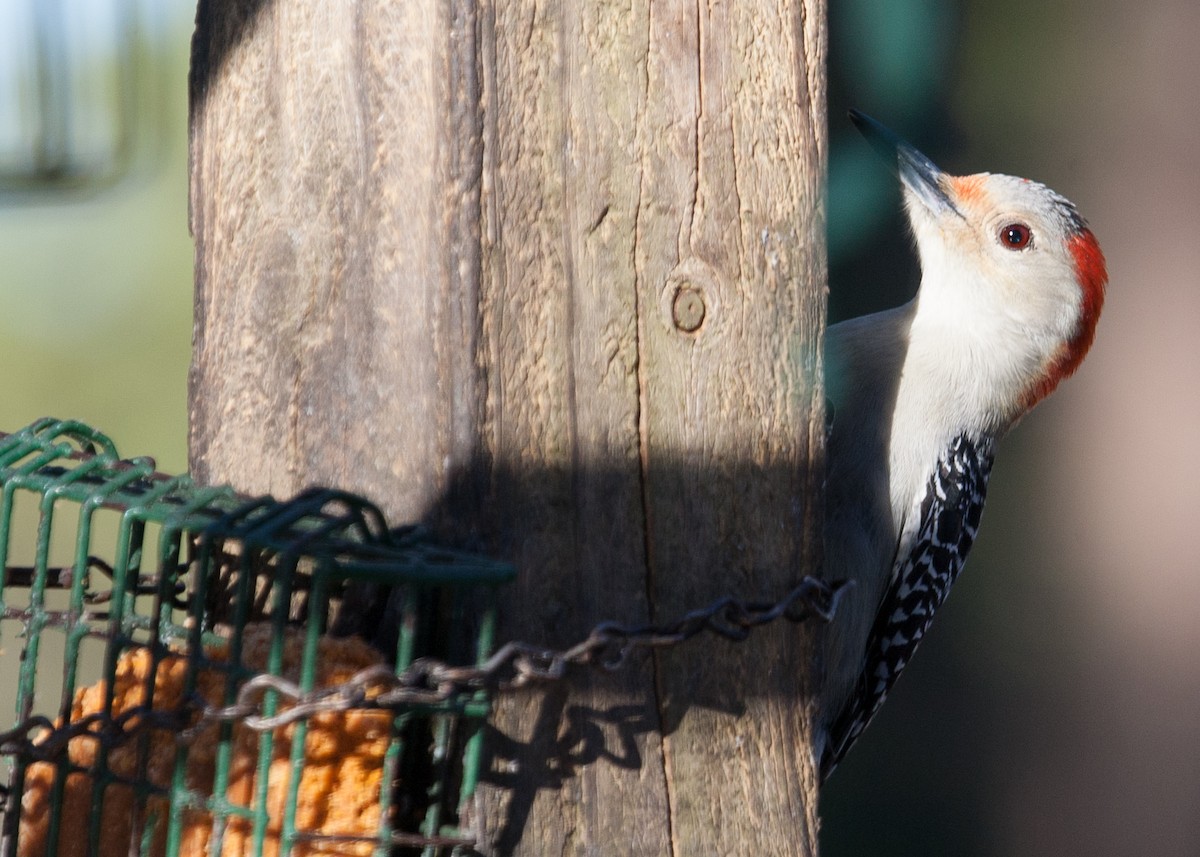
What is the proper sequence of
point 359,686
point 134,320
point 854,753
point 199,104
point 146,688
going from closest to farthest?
1. point 359,686
2. point 146,688
3. point 199,104
4. point 854,753
5. point 134,320

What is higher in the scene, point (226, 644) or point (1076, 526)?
point (226, 644)

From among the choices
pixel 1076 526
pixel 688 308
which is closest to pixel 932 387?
pixel 688 308

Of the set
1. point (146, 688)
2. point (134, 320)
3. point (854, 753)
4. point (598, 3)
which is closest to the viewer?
point (146, 688)

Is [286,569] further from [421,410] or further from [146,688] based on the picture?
[421,410]

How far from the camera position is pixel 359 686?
4.11ft

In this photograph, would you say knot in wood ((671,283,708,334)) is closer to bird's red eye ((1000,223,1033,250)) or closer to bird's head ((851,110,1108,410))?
bird's head ((851,110,1108,410))

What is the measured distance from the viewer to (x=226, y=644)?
1.55 meters

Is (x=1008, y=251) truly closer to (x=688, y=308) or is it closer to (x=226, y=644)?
(x=688, y=308)

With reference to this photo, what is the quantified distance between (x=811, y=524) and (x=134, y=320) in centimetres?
647

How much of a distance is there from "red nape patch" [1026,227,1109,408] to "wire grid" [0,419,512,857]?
230 centimetres

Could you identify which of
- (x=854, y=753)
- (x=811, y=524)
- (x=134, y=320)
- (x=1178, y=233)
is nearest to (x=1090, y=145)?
(x=1178, y=233)

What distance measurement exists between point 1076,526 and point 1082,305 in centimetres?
174

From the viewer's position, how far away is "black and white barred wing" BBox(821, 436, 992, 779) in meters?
3.14

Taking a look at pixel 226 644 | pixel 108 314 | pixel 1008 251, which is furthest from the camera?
pixel 108 314
